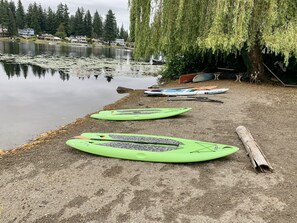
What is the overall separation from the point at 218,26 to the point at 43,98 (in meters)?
6.70

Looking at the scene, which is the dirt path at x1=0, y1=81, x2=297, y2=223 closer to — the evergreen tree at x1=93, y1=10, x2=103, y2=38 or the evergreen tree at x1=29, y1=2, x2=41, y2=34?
the evergreen tree at x1=93, y1=10, x2=103, y2=38

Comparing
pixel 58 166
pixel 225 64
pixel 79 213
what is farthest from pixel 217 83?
pixel 79 213

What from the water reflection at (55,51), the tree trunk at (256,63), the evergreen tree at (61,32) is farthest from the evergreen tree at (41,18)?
the tree trunk at (256,63)

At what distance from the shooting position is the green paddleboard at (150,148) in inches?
161

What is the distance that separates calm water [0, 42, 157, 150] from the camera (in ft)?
23.4

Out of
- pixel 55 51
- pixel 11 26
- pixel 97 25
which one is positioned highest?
pixel 97 25

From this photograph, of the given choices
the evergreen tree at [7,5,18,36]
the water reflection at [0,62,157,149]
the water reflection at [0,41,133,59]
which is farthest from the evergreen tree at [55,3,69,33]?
the water reflection at [0,62,157,149]

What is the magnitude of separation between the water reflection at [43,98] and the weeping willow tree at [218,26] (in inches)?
116

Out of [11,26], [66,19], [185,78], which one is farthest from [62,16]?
[185,78]

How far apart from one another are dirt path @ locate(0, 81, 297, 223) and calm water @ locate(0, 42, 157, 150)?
2018mm

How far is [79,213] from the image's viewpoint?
2.99 m

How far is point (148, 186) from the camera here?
11.5 ft

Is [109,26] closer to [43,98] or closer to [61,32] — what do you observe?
[61,32]

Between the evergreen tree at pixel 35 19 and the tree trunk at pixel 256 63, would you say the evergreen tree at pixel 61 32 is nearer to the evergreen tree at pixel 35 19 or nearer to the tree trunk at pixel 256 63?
the evergreen tree at pixel 35 19
